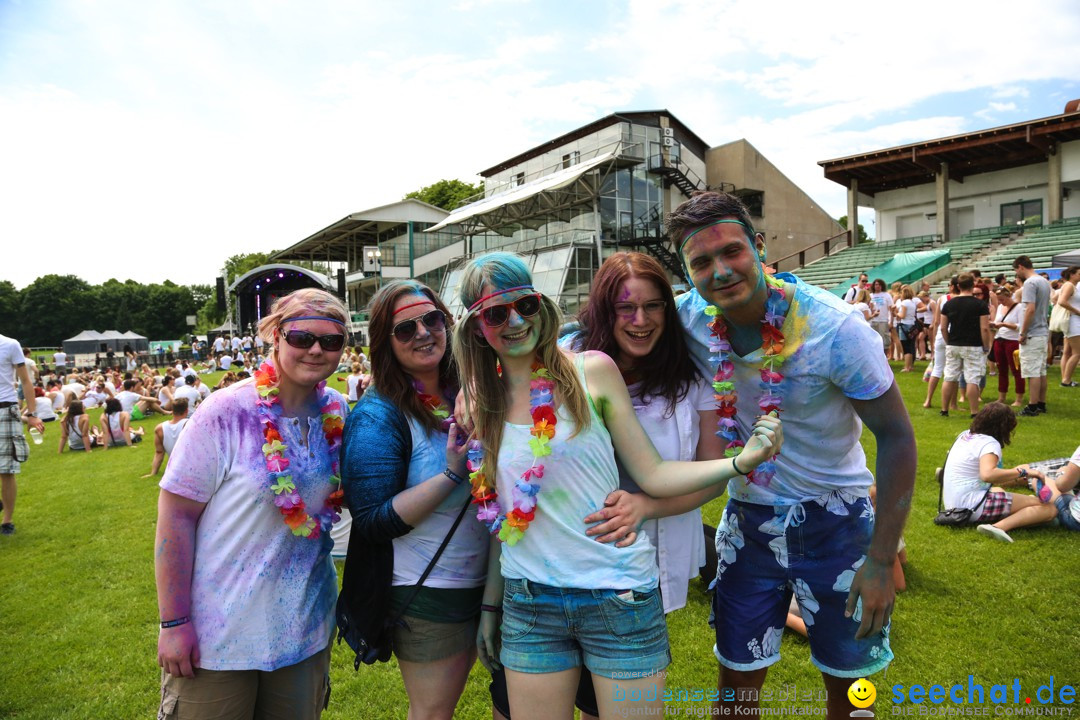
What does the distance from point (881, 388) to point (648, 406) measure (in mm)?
769

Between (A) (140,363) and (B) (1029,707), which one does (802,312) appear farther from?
(A) (140,363)

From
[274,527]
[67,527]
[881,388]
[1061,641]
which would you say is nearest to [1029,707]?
[1061,641]

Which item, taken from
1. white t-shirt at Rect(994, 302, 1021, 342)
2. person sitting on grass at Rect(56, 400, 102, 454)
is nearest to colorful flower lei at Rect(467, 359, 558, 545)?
white t-shirt at Rect(994, 302, 1021, 342)

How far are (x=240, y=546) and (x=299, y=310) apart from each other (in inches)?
34.1

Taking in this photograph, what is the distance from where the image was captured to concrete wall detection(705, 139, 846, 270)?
31.3m

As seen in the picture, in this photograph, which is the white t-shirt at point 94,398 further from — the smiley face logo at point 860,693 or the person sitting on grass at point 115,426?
the smiley face logo at point 860,693

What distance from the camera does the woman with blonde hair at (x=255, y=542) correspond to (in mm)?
2025

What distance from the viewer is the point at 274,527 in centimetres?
213

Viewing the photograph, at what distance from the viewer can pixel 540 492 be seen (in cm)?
190

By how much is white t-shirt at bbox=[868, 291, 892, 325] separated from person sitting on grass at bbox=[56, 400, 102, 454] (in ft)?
54.4

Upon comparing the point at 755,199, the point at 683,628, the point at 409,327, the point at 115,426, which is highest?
the point at 755,199

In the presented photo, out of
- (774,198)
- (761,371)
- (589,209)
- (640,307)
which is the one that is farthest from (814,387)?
(774,198)

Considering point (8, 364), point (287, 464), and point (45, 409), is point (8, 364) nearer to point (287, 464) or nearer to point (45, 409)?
point (287, 464)

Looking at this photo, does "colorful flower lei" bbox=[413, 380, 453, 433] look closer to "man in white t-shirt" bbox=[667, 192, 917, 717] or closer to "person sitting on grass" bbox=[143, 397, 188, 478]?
"man in white t-shirt" bbox=[667, 192, 917, 717]
